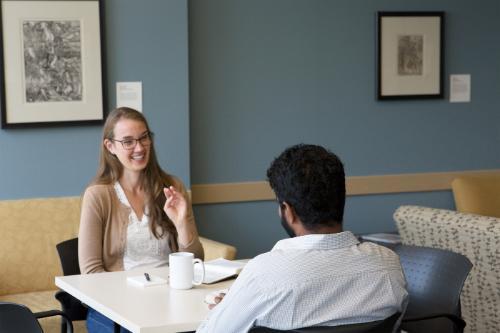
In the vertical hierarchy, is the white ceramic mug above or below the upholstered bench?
above

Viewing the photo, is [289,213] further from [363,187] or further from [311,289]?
[363,187]

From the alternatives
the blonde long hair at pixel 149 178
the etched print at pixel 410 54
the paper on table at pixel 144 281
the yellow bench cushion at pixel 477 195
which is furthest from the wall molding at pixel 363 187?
the paper on table at pixel 144 281

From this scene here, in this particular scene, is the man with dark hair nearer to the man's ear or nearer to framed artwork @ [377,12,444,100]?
the man's ear

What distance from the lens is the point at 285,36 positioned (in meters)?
6.18

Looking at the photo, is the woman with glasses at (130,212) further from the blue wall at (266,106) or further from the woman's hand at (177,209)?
the blue wall at (266,106)

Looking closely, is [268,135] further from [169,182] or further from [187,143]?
[169,182]

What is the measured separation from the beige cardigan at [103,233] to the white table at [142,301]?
261mm

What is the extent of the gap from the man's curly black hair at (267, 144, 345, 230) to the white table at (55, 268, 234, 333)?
0.65 metres

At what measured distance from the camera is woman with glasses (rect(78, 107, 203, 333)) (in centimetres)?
383

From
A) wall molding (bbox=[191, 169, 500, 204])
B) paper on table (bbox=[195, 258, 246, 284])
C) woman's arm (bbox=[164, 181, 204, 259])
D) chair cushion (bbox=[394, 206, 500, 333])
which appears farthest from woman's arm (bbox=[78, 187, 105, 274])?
wall molding (bbox=[191, 169, 500, 204])

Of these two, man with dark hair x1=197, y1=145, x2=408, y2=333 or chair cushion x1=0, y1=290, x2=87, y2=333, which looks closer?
man with dark hair x1=197, y1=145, x2=408, y2=333

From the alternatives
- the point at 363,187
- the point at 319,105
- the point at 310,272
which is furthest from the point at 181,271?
the point at 363,187

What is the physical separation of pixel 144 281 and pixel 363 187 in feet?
11.1

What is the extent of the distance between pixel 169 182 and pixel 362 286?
1.81m
